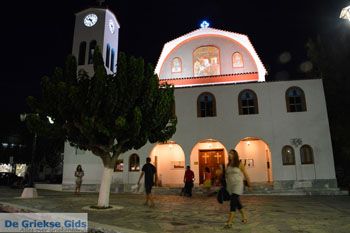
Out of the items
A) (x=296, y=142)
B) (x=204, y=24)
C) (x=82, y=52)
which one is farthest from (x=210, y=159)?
(x=82, y=52)

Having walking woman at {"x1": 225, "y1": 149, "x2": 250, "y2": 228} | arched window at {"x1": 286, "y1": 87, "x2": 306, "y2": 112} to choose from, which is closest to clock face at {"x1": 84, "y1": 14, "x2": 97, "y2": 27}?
arched window at {"x1": 286, "y1": 87, "x2": 306, "y2": 112}

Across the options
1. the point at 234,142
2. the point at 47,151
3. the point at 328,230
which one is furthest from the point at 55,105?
the point at 47,151

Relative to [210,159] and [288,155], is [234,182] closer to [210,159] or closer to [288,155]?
[288,155]

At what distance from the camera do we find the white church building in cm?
1639

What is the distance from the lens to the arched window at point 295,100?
56.2 feet

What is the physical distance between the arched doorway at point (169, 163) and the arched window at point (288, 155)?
6.50 meters

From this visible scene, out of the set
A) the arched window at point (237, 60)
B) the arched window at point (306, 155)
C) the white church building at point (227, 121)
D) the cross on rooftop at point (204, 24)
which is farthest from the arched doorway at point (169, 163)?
the cross on rooftop at point (204, 24)

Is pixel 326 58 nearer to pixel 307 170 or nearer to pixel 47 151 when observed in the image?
pixel 307 170

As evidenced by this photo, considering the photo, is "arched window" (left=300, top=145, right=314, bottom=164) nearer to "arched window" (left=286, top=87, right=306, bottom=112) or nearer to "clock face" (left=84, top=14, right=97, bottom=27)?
"arched window" (left=286, top=87, right=306, bottom=112)

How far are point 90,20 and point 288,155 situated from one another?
1785cm

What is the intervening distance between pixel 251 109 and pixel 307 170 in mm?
4757

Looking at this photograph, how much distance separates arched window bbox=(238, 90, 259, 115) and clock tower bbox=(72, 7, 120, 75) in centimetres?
1082

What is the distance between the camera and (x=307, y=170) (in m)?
16.1

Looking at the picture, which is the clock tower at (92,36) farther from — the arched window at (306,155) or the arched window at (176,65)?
the arched window at (306,155)
